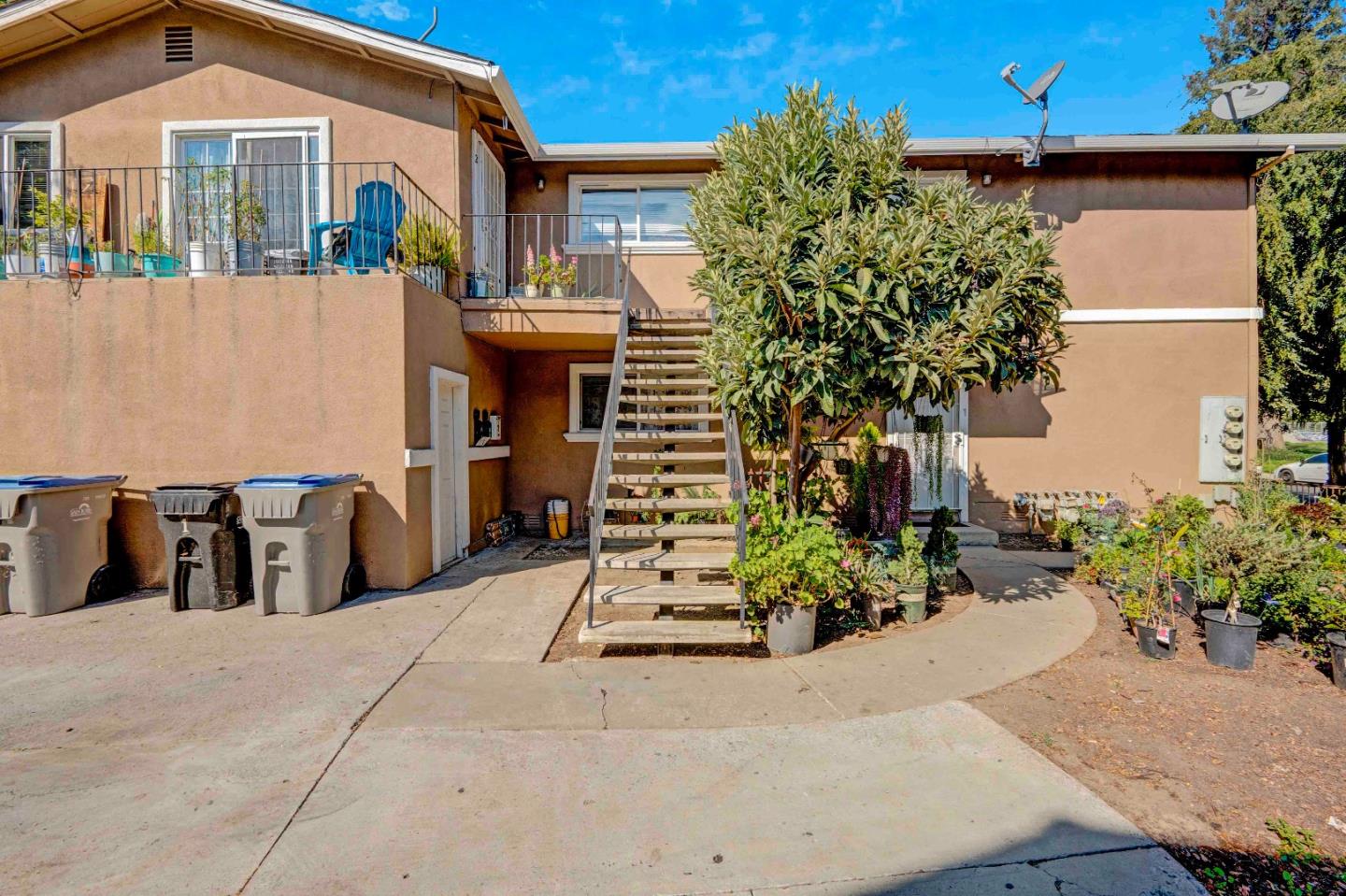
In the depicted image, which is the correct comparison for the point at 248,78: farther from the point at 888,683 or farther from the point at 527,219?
the point at 888,683

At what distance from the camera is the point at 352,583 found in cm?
600

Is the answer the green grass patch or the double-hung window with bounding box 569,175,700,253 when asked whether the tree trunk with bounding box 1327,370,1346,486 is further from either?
the double-hung window with bounding box 569,175,700,253

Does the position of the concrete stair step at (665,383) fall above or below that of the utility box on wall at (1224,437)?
above

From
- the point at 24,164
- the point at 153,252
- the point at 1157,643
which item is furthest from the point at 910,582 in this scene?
the point at 24,164

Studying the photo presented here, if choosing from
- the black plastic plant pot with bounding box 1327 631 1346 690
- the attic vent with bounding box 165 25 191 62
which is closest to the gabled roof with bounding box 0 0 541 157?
the attic vent with bounding box 165 25 191 62

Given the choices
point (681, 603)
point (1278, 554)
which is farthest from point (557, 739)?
point (1278, 554)

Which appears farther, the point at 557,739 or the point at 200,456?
the point at 200,456

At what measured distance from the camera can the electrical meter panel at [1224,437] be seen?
8.83 m

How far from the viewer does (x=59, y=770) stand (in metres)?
3.11

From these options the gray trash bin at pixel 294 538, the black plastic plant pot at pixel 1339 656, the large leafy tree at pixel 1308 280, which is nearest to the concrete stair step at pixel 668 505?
the gray trash bin at pixel 294 538

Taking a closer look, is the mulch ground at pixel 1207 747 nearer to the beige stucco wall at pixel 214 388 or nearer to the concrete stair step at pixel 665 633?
the concrete stair step at pixel 665 633

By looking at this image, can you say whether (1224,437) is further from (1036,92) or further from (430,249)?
(430,249)

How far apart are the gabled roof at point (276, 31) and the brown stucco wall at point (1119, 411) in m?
7.99

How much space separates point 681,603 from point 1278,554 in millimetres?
4784
